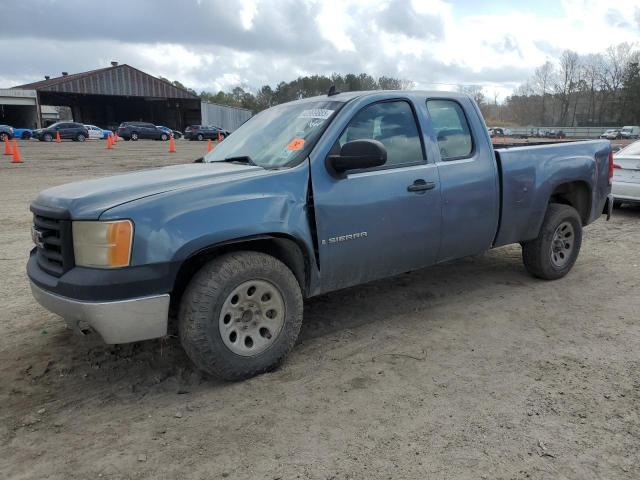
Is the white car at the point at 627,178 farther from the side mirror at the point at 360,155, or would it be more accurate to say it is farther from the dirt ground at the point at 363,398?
the side mirror at the point at 360,155

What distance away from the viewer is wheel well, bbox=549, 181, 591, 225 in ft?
18.8

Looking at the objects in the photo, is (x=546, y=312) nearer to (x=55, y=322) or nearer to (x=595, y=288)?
(x=595, y=288)

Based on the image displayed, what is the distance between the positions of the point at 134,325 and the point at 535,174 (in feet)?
12.7

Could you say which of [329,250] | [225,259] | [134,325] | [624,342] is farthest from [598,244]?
[134,325]

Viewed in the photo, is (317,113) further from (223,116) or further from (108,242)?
(223,116)

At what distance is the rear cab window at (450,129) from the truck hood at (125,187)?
5.41 feet

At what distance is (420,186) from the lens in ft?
13.5

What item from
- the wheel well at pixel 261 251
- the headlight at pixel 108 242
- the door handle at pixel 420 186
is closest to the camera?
the headlight at pixel 108 242

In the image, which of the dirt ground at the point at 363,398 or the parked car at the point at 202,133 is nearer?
the dirt ground at the point at 363,398

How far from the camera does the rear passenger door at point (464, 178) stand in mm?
4379

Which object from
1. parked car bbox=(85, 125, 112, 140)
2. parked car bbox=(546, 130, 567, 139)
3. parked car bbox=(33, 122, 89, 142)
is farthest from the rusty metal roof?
parked car bbox=(546, 130, 567, 139)

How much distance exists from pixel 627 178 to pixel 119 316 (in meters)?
9.25

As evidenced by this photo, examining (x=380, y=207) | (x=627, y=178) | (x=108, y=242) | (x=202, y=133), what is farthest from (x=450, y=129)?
(x=202, y=133)

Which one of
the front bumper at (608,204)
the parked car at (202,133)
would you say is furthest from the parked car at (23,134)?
the front bumper at (608,204)
